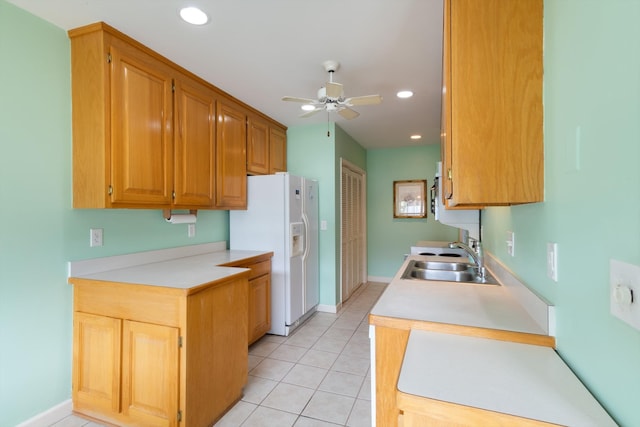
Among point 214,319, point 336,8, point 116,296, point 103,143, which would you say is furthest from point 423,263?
point 103,143

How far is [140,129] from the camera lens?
6.58 ft

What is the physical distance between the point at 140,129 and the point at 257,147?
1.47 metres

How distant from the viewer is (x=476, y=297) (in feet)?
4.89

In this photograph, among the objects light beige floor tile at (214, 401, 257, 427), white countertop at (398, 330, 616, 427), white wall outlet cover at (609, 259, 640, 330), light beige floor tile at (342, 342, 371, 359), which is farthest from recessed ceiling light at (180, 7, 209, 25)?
light beige floor tile at (342, 342, 371, 359)

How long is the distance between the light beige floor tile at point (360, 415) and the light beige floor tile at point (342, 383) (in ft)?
0.36

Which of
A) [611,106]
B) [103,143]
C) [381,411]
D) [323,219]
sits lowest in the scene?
[381,411]

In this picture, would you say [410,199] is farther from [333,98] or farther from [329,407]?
[329,407]

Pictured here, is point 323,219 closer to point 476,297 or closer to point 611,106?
point 476,297

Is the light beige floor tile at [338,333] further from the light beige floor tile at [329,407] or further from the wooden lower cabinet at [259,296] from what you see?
the light beige floor tile at [329,407]

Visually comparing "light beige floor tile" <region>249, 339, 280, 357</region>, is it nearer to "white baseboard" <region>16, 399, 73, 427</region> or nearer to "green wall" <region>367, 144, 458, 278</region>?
"white baseboard" <region>16, 399, 73, 427</region>

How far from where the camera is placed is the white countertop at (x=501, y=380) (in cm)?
66

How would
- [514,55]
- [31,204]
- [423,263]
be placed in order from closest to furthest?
1. [514,55]
2. [31,204]
3. [423,263]

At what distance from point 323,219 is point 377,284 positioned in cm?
213

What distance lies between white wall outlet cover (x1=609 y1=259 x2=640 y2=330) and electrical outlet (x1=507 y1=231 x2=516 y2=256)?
0.85 m
